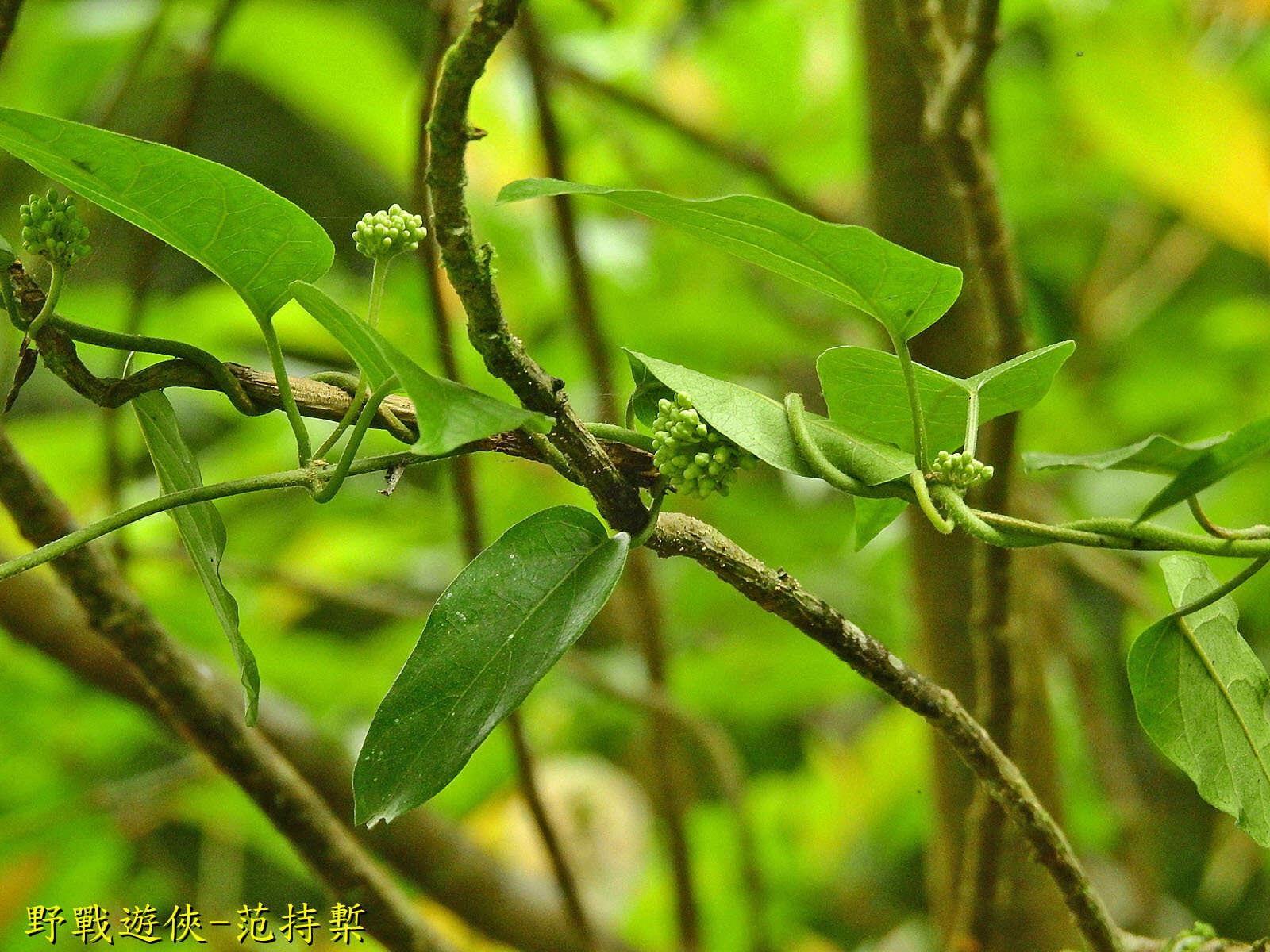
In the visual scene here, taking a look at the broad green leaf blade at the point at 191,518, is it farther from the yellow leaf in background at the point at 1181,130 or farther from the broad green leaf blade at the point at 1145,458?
the yellow leaf in background at the point at 1181,130

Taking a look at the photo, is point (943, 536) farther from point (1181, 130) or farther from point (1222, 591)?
point (1181, 130)

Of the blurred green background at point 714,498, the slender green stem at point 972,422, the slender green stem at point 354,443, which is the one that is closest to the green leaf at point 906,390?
the slender green stem at point 972,422

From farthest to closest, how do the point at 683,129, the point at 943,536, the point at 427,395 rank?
the point at 683,129, the point at 943,536, the point at 427,395

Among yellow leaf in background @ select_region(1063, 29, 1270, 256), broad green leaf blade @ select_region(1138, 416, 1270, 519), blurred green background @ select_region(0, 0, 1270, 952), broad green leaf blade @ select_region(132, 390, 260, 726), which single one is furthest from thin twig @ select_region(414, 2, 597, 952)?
yellow leaf in background @ select_region(1063, 29, 1270, 256)

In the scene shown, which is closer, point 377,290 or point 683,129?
point 377,290

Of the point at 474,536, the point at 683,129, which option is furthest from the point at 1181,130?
the point at 474,536

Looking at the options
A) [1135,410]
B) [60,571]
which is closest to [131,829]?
[60,571]
